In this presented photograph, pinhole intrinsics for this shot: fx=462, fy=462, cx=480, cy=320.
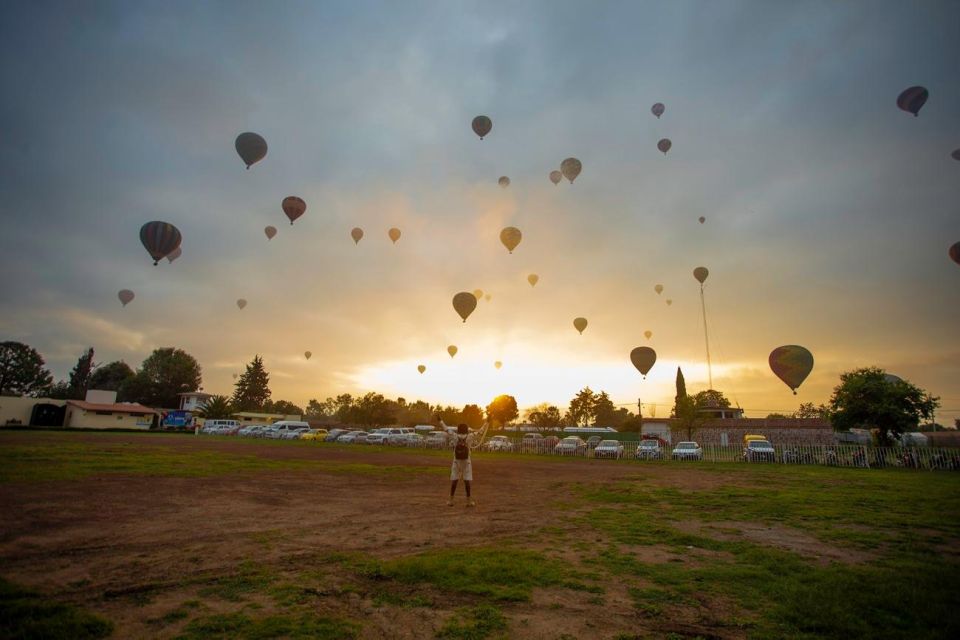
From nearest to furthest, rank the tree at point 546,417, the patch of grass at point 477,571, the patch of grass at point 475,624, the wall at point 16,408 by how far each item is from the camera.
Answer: the patch of grass at point 475,624, the patch of grass at point 477,571, the wall at point 16,408, the tree at point 546,417

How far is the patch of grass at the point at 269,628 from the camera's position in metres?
3.99

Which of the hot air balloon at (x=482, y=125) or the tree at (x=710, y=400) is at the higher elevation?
the hot air balloon at (x=482, y=125)

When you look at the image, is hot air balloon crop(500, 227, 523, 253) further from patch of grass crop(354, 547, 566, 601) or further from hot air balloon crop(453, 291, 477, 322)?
patch of grass crop(354, 547, 566, 601)

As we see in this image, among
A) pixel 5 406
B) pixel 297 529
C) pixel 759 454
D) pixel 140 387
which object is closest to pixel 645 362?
pixel 759 454

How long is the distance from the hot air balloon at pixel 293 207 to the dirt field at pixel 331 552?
54.4 ft

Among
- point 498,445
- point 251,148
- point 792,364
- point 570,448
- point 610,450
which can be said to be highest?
point 251,148

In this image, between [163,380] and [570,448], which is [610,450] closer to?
[570,448]

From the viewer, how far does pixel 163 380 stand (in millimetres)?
91438

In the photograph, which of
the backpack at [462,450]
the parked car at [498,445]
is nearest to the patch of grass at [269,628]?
the backpack at [462,450]

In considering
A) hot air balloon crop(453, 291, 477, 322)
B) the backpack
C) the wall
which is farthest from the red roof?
the backpack

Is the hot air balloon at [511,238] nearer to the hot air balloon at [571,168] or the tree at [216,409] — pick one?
the hot air balloon at [571,168]

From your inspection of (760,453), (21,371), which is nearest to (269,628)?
(760,453)

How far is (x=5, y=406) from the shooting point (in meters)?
58.8

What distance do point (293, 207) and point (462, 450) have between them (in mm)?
19991
